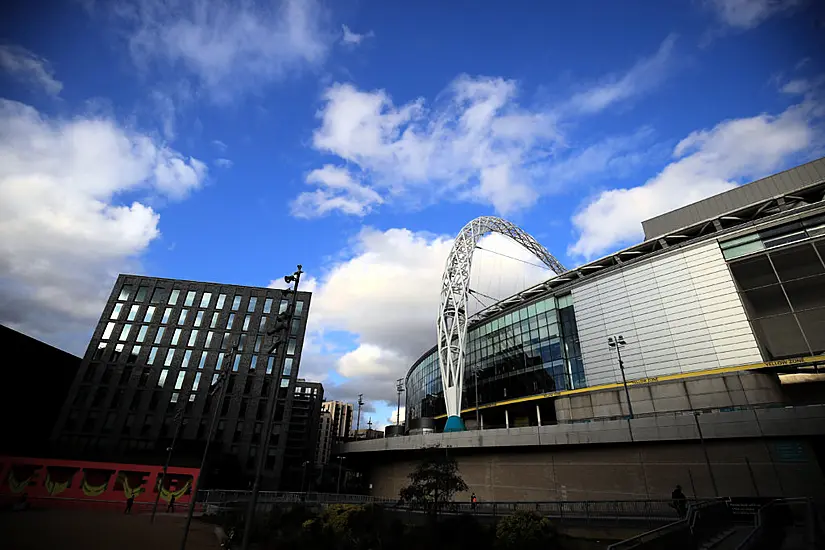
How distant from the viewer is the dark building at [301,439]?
6994 cm

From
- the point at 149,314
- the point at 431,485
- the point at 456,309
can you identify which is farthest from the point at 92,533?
the point at 149,314

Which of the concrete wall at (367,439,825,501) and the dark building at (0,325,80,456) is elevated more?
the dark building at (0,325,80,456)

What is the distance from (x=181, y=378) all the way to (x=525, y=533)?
6730 centimetres

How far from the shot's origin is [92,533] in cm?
2334

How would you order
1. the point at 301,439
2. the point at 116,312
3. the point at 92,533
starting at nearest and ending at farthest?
the point at 92,533
the point at 116,312
the point at 301,439

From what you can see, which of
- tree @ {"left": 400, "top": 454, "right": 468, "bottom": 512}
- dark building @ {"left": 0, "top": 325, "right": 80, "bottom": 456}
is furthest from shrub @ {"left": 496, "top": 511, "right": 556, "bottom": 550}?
dark building @ {"left": 0, "top": 325, "right": 80, "bottom": 456}

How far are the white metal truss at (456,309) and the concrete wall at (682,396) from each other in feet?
50.4

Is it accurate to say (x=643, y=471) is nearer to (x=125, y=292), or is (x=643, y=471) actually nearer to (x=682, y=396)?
(x=682, y=396)

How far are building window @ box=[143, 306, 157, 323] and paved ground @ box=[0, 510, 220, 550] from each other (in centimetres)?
4244

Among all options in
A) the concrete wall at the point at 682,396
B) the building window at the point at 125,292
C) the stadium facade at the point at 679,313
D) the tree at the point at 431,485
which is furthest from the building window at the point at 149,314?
the concrete wall at the point at 682,396

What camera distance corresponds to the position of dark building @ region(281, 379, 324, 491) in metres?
69.9

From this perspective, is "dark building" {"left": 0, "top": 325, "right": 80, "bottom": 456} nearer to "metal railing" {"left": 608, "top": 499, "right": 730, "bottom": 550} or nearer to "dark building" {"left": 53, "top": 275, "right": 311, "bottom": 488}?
"dark building" {"left": 53, "top": 275, "right": 311, "bottom": 488}

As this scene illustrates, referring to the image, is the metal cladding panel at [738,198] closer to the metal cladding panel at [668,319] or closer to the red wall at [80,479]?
the metal cladding panel at [668,319]

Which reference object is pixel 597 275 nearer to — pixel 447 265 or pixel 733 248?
pixel 733 248
